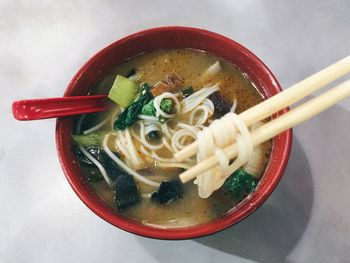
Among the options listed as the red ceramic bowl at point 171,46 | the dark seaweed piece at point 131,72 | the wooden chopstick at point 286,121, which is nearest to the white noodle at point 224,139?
the wooden chopstick at point 286,121

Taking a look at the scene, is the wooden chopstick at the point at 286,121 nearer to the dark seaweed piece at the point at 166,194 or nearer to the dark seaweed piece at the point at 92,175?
the dark seaweed piece at the point at 166,194

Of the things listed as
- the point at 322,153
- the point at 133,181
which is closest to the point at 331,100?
the point at 322,153

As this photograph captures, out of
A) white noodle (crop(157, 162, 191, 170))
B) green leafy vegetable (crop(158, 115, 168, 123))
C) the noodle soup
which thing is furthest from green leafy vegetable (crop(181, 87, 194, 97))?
white noodle (crop(157, 162, 191, 170))

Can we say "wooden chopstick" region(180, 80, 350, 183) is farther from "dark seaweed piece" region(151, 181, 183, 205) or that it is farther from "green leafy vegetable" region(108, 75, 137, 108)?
"green leafy vegetable" region(108, 75, 137, 108)

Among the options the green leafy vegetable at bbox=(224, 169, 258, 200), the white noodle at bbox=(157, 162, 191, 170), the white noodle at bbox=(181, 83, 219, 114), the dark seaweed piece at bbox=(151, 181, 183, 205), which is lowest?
the green leafy vegetable at bbox=(224, 169, 258, 200)

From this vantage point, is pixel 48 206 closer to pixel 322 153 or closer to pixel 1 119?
pixel 1 119

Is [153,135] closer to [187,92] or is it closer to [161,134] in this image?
[161,134]
